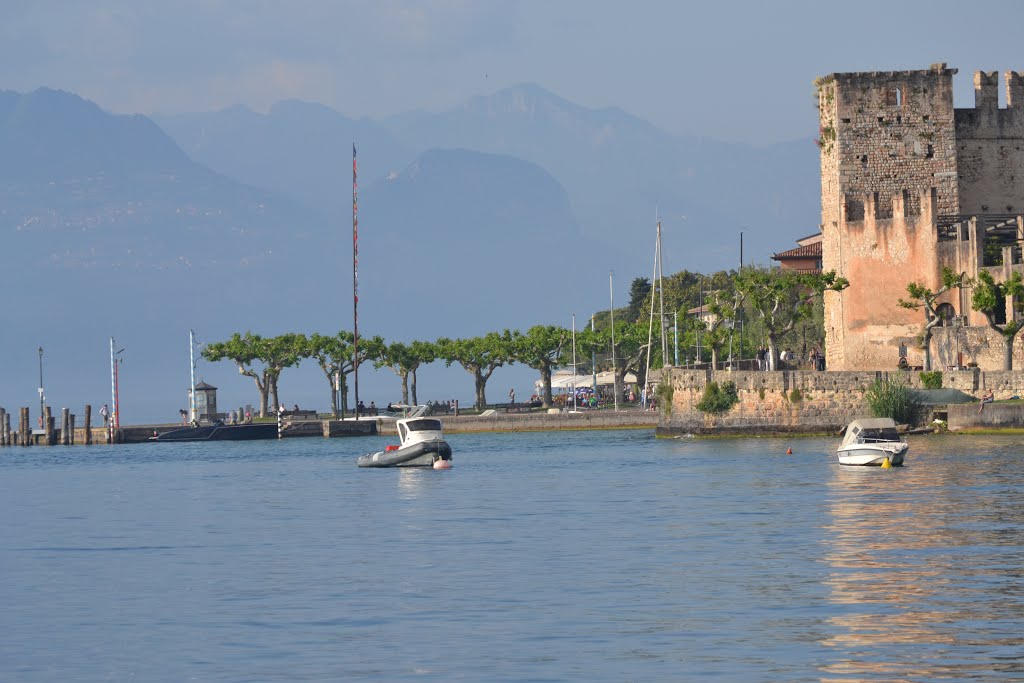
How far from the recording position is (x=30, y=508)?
54250 millimetres

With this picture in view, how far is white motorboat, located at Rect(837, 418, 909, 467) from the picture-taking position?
55469 millimetres

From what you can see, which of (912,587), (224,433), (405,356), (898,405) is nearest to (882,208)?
(898,405)

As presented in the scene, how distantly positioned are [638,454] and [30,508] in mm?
25964

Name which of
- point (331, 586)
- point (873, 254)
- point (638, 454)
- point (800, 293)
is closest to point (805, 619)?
point (331, 586)

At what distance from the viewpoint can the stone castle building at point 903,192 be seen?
73.9 meters

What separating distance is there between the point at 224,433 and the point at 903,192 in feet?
161

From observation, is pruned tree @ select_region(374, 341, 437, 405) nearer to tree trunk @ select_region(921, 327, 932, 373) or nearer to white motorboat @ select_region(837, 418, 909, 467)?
tree trunk @ select_region(921, 327, 932, 373)

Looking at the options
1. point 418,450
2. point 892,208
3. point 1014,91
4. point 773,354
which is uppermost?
point 1014,91

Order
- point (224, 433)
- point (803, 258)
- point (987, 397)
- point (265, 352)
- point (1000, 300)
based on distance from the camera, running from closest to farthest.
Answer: point (987, 397) → point (1000, 300) → point (224, 433) → point (803, 258) → point (265, 352)

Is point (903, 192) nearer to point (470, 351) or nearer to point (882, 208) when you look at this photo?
point (882, 208)

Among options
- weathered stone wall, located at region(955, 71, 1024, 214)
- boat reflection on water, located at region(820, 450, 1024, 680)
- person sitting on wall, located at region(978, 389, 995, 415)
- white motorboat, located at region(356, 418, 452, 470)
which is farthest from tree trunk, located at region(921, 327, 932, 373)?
boat reflection on water, located at region(820, 450, 1024, 680)

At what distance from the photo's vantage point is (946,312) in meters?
73.5

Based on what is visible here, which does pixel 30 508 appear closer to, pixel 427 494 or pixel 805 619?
pixel 427 494

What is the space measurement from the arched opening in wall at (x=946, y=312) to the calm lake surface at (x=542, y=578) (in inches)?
549
